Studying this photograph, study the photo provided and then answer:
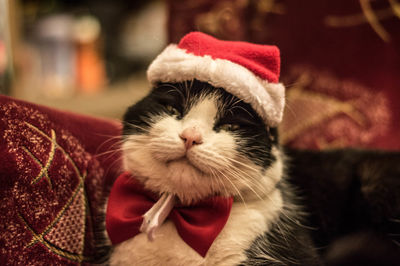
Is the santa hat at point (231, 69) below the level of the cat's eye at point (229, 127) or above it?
above

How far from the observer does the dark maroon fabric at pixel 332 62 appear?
1.05 metres

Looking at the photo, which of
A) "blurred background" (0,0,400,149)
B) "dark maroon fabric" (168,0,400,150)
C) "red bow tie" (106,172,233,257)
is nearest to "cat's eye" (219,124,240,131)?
"red bow tie" (106,172,233,257)

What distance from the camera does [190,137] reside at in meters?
0.57

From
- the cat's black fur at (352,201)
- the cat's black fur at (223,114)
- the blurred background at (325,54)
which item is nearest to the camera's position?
the cat's black fur at (223,114)

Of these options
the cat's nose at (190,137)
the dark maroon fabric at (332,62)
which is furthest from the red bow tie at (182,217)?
the dark maroon fabric at (332,62)

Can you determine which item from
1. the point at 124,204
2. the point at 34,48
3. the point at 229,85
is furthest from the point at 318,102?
the point at 34,48

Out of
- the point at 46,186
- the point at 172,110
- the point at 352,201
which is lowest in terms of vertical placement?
the point at 352,201

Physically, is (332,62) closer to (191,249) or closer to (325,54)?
(325,54)

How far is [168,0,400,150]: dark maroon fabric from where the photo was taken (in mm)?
1051

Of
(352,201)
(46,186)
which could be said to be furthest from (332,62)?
(46,186)

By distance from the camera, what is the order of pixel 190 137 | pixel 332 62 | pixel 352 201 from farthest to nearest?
1. pixel 332 62
2. pixel 352 201
3. pixel 190 137

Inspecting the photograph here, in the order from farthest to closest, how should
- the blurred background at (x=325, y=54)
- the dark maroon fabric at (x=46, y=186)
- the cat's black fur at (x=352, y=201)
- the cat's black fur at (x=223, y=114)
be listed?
the blurred background at (x=325, y=54) → the cat's black fur at (x=352, y=201) → the cat's black fur at (x=223, y=114) → the dark maroon fabric at (x=46, y=186)

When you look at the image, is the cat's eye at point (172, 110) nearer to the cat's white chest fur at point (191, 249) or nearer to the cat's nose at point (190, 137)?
the cat's nose at point (190, 137)

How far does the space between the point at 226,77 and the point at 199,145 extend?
0.42 ft
